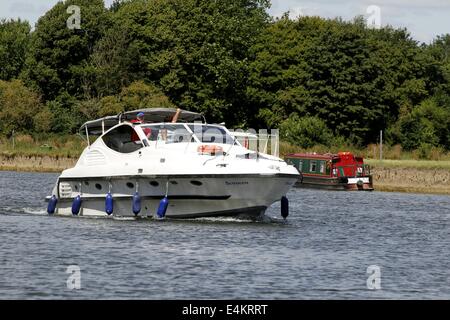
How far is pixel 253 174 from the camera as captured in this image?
43125 mm

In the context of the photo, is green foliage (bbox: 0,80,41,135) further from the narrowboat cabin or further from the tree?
the narrowboat cabin

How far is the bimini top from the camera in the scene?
48781 mm

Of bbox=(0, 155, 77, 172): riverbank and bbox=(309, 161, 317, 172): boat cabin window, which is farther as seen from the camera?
bbox=(0, 155, 77, 172): riverbank

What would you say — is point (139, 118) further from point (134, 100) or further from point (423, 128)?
point (423, 128)

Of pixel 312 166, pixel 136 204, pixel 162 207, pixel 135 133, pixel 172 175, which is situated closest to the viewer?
pixel 172 175

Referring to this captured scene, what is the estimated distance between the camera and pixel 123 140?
46.9 meters

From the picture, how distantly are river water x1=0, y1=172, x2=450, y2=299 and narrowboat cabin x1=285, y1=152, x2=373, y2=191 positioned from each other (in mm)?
27692

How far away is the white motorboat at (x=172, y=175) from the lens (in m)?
43.5

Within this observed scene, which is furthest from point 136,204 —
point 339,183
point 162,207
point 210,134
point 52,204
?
point 339,183

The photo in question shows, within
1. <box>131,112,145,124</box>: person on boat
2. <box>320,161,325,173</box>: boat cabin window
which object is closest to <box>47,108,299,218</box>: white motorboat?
<box>131,112,145,124</box>: person on boat

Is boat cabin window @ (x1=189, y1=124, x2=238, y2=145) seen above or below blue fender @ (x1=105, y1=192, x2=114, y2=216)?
above

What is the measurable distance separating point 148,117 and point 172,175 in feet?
21.3

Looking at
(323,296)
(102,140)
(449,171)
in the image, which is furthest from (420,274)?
(449,171)

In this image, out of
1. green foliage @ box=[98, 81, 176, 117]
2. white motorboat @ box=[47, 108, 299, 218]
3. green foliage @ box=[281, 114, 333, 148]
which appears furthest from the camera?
green foliage @ box=[98, 81, 176, 117]
